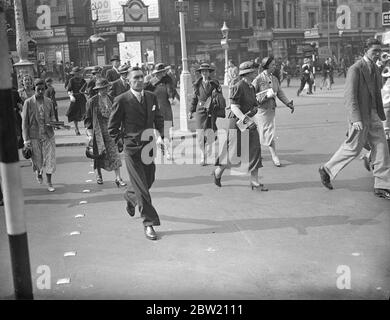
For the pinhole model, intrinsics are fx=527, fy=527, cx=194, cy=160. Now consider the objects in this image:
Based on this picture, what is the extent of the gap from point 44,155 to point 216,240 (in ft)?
12.2

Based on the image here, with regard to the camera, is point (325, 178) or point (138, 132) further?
point (325, 178)

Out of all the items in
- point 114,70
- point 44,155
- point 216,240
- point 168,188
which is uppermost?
point 114,70

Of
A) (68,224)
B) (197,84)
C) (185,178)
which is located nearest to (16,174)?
(68,224)

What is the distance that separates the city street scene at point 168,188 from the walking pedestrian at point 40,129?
2cm

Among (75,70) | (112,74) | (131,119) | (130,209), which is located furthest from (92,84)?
(131,119)

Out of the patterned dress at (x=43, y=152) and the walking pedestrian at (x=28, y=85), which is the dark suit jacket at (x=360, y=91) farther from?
the walking pedestrian at (x=28, y=85)

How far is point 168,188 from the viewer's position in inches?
298

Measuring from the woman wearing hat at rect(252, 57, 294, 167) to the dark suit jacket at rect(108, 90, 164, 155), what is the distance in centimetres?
348

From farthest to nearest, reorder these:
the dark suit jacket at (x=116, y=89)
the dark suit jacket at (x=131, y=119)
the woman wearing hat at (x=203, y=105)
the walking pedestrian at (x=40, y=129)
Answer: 1. the woman wearing hat at (x=203, y=105)
2. the dark suit jacket at (x=116, y=89)
3. the walking pedestrian at (x=40, y=129)
4. the dark suit jacket at (x=131, y=119)

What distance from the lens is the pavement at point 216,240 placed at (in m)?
3.87

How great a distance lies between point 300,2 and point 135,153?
15730 mm

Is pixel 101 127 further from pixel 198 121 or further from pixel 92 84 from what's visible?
pixel 92 84

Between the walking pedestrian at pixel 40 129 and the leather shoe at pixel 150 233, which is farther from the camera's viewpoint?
the walking pedestrian at pixel 40 129

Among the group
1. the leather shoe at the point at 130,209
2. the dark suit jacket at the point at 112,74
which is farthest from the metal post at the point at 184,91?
the leather shoe at the point at 130,209
